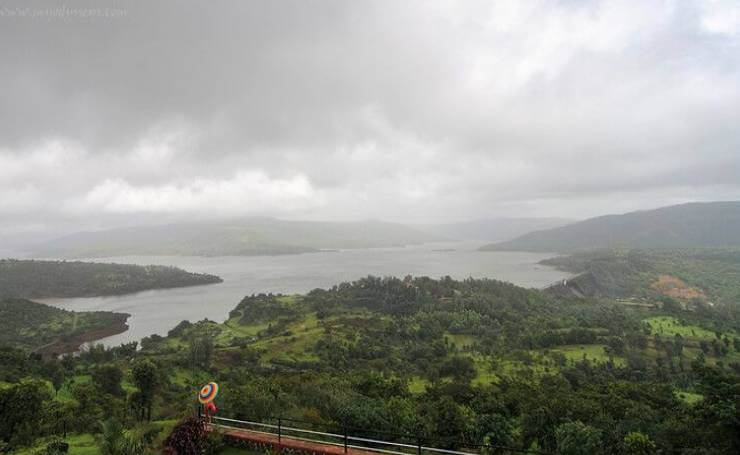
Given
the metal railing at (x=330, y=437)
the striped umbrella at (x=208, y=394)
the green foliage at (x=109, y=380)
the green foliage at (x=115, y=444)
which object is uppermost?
the striped umbrella at (x=208, y=394)

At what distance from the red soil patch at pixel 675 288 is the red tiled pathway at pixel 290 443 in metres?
163

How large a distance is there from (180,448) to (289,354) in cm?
5805

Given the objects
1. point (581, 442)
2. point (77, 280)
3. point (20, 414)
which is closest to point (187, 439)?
point (581, 442)

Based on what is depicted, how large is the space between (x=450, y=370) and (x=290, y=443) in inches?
1933

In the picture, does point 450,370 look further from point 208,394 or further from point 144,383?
point 208,394

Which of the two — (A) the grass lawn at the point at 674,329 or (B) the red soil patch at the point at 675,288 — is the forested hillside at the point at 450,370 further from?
(B) the red soil patch at the point at 675,288

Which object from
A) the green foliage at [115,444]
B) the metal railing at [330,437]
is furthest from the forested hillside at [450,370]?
the green foliage at [115,444]

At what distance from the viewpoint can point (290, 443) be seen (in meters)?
10.8

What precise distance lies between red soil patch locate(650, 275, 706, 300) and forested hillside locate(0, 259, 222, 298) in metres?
183

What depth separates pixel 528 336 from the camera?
248ft

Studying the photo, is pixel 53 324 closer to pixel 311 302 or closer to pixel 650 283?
pixel 311 302

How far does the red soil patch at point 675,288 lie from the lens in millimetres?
136250

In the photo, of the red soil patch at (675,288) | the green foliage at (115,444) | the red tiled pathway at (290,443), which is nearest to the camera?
the green foliage at (115,444)

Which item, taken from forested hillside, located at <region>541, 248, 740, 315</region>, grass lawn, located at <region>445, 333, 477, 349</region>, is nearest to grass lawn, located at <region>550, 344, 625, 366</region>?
grass lawn, located at <region>445, 333, 477, 349</region>
